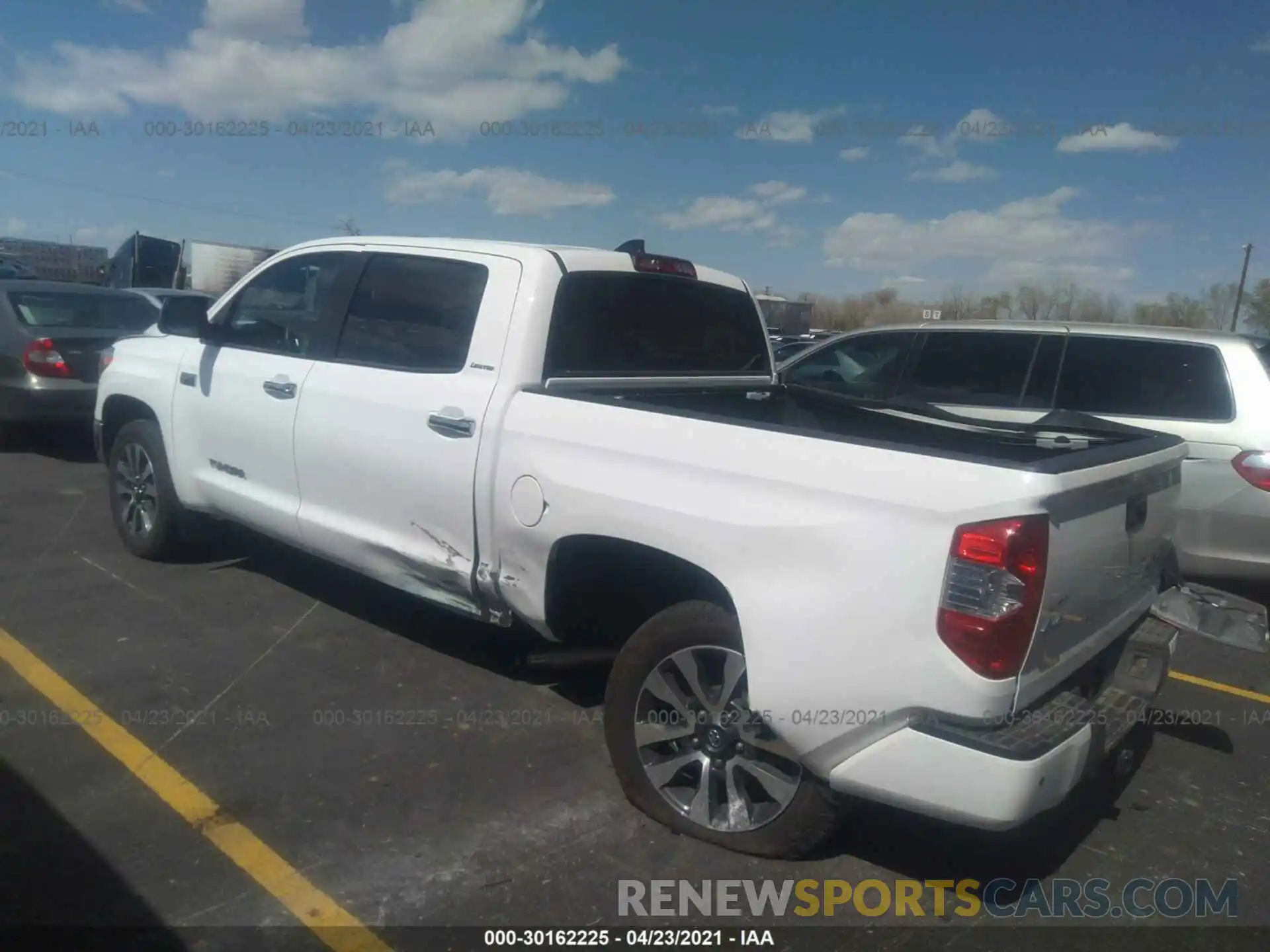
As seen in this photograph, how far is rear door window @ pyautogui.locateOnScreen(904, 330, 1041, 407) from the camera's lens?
6703mm

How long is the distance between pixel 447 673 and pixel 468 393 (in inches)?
58.0

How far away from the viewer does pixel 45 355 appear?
29.4 feet

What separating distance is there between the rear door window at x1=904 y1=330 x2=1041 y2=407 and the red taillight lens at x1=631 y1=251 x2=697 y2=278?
2.80 metres

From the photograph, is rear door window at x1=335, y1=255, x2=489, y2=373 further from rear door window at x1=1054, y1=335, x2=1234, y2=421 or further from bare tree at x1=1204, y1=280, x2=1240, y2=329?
bare tree at x1=1204, y1=280, x2=1240, y2=329

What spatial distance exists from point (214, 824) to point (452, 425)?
1.61 meters

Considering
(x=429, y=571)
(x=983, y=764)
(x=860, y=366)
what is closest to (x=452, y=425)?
(x=429, y=571)

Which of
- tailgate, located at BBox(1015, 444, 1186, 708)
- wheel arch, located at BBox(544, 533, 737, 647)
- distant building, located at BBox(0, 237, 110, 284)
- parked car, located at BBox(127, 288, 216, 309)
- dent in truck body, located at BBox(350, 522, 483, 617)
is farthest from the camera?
distant building, located at BBox(0, 237, 110, 284)

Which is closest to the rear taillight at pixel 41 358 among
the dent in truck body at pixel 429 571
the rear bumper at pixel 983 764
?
the dent in truck body at pixel 429 571

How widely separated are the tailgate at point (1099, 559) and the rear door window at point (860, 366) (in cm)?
357

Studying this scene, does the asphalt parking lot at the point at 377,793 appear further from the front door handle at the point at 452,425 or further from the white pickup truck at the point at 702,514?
the front door handle at the point at 452,425

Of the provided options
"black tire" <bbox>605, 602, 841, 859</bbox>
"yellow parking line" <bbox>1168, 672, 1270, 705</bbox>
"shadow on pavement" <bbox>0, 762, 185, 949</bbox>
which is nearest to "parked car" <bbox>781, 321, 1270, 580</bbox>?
"yellow parking line" <bbox>1168, 672, 1270, 705</bbox>

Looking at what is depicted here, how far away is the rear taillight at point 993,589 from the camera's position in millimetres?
2646

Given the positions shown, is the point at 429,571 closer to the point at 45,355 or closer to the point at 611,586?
the point at 611,586

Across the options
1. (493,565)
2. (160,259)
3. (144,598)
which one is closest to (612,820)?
(493,565)
